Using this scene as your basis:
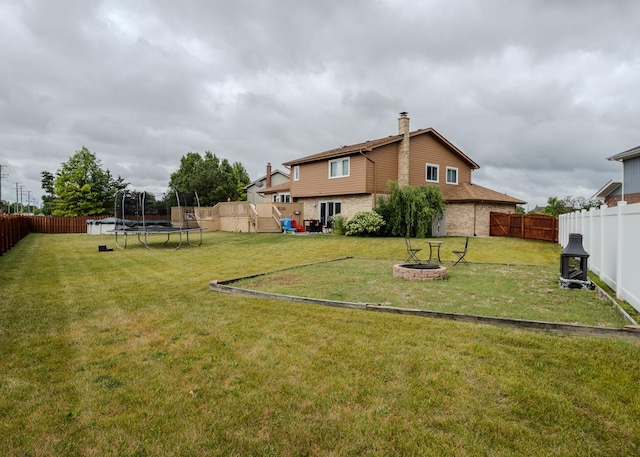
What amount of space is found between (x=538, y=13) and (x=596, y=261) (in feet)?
31.4

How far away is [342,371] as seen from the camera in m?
3.64

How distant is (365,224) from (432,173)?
8.51 metres

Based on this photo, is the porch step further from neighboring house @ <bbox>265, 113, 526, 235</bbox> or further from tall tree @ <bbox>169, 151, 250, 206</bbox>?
tall tree @ <bbox>169, 151, 250, 206</bbox>

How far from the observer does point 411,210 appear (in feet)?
68.6

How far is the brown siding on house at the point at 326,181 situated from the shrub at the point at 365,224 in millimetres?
2476

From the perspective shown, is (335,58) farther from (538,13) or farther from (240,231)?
(240,231)

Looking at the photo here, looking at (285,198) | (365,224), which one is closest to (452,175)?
(365,224)

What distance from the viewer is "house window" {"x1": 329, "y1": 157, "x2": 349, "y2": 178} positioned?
25031 mm

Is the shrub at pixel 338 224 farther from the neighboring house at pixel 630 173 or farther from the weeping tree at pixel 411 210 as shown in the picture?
the neighboring house at pixel 630 173

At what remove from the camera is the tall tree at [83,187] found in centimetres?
4429

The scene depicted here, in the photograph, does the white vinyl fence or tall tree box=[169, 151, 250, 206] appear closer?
the white vinyl fence

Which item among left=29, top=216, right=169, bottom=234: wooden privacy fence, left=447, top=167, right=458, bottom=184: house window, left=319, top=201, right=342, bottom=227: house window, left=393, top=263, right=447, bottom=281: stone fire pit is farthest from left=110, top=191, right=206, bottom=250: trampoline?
left=29, top=216, right=169, bottom=234: wooden privacy fence

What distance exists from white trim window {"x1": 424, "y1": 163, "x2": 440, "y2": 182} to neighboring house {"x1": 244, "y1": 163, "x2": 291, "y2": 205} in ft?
42.7

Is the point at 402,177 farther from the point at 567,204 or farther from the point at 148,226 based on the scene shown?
the point at 567,204
